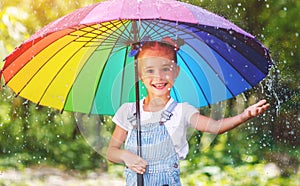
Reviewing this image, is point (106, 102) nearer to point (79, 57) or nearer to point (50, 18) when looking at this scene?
point (79, 57)

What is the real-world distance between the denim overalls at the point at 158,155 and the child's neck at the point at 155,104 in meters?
0.04

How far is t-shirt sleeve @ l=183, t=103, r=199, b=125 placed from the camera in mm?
2972

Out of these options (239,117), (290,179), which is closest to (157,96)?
(239,117)

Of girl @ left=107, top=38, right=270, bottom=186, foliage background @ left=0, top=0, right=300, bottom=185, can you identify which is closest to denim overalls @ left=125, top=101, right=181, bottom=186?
girl @ left=107, top=38, right=270, bottom=186

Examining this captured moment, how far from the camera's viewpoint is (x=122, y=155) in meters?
2.94

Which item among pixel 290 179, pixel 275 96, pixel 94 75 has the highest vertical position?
pixel 275 96

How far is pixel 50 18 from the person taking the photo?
6691 millimetres

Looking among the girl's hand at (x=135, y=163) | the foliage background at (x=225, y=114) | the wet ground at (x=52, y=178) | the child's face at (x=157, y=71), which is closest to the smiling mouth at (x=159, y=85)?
the child's face at (x=157, y=71)

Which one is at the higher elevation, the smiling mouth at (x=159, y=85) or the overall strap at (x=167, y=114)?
the smiling mouth at (x=159, y=85)

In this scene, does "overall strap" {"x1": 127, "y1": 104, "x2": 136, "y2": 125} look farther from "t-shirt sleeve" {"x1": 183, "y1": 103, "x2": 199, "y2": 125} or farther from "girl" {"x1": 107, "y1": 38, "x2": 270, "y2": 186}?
"t-shirt sleeve" {"x1": 183, "y1": 103, "x2": 199, "y2": 125}

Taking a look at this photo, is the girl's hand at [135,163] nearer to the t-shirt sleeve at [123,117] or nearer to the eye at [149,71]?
the t-shirt sleeve at [123,117]

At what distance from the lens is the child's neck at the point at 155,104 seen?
Answer: 298cm

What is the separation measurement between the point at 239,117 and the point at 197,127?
0.23 meters

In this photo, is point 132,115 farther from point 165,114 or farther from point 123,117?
point 165,114
